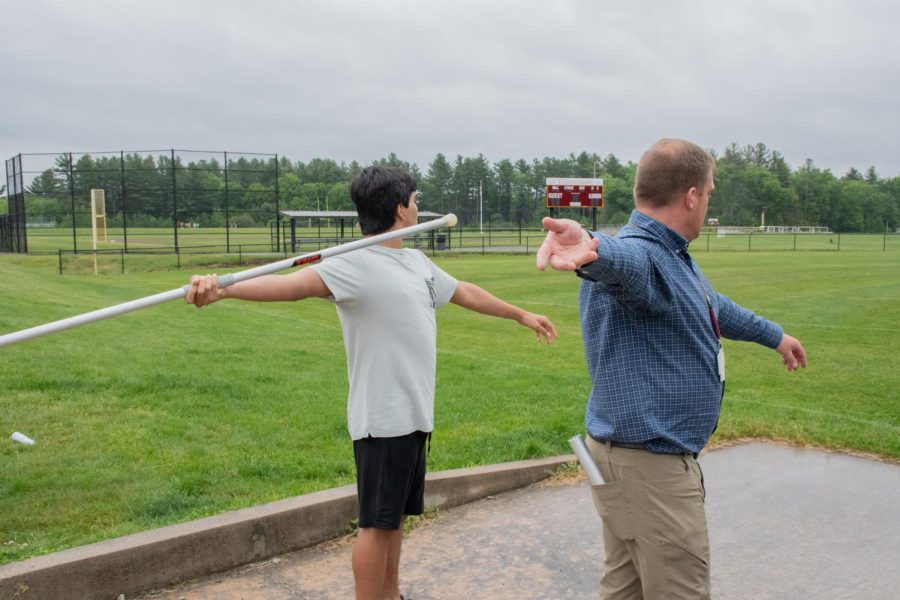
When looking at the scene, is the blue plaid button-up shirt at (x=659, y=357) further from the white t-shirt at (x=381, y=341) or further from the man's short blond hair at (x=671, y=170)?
the white t-shirt at (x=381, y=341)

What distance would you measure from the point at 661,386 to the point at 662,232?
0.49 metres

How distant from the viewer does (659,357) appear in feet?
8.47

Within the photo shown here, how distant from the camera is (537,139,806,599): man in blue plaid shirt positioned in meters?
2.55

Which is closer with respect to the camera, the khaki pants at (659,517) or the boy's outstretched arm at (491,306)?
the khaki pants at (659,517)

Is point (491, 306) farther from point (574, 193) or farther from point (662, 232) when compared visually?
point (574, 193)

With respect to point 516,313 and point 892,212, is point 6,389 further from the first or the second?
point 892,212

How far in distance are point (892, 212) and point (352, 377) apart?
141490 millimetres

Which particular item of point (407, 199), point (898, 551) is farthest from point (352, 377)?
point (898, 551)

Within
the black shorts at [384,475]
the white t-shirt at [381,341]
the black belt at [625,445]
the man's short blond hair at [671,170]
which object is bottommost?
the black shorts at [384,475]

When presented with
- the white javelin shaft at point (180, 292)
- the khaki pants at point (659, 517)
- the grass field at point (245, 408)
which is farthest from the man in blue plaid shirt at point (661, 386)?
the grass field at point (245, 408)

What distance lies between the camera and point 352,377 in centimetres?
331

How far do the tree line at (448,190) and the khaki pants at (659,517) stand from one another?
1510mm

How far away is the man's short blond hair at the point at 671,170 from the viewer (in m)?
2.59

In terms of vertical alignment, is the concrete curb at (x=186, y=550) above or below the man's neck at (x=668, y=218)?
below
